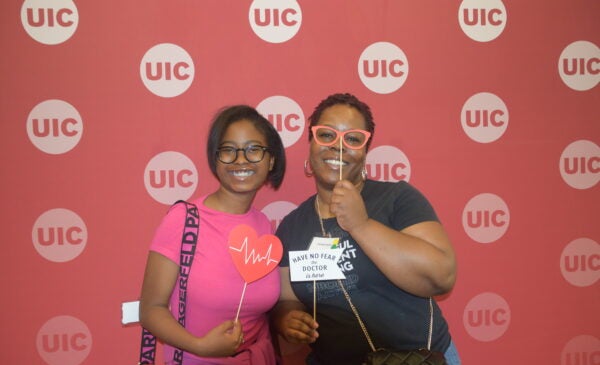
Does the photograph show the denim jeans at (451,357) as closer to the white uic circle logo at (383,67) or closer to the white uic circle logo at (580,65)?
the white uic circle logo at (383,67)

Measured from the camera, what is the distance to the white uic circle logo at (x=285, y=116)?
1.77 metres

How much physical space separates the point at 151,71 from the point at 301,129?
61cm

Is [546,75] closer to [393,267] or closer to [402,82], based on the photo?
[402,82]

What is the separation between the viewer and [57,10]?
1.67m

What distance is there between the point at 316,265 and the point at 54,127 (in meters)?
1.12

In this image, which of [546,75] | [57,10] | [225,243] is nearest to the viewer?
[225,243]

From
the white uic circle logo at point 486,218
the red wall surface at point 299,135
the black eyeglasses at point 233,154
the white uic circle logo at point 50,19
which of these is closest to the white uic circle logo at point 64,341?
the red wall surface at point 299,135

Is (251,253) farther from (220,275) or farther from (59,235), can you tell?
(59,235)

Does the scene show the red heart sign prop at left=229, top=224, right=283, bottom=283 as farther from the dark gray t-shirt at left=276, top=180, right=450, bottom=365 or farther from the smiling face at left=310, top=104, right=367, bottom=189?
the smiling face at left=310, top=104, right=367, bottom=189

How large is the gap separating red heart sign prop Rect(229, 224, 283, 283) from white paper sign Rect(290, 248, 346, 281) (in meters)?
0.08

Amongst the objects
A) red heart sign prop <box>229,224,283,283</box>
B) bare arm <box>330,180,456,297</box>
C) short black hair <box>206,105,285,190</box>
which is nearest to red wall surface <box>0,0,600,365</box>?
short black hair <box>206,105,285,190</box>

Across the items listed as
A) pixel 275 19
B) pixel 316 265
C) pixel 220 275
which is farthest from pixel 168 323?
pixel 275 19

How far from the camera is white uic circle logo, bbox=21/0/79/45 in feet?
5.46

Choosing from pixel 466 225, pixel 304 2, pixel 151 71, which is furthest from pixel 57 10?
pixel 466 225
